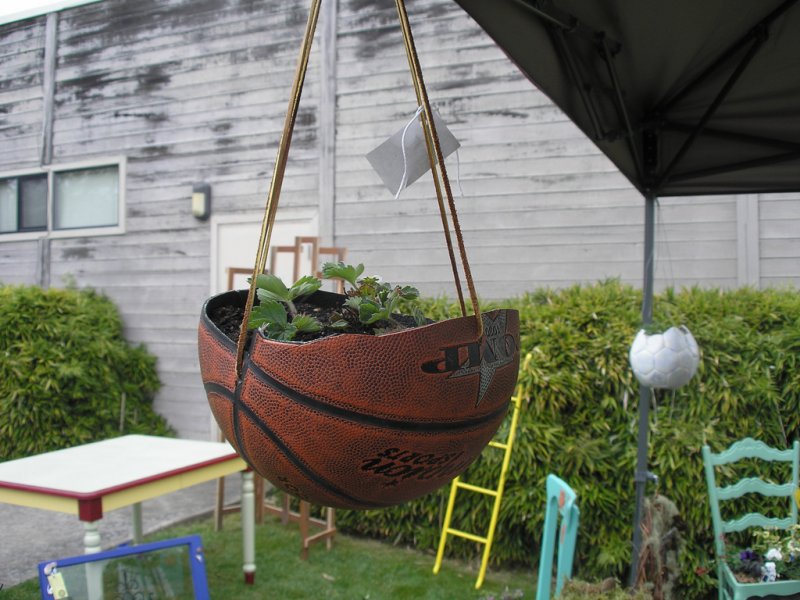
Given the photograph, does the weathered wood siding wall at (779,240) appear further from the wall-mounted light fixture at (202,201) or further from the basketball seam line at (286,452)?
the wall-mounted light fixture at (202,201)

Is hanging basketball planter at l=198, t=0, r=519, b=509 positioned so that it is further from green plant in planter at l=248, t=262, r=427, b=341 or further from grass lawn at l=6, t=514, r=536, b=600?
grass lawn at l=6, t=514, r=536, b=600

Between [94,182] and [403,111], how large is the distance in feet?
11.0

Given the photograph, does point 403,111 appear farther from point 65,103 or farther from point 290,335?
point 290,335

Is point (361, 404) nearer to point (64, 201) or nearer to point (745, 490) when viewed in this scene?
point (745, 490)

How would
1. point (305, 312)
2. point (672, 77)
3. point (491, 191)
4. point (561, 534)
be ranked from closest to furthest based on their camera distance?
point (305, 312), point (672, 77), point (561, 534), point (491, 191)

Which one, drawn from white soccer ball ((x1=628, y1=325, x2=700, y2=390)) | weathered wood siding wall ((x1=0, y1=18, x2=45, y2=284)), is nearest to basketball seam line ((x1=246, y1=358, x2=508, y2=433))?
white soccer ball ((x1=628, y1=325, x2=700, y2=390))

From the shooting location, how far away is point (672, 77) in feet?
7.18

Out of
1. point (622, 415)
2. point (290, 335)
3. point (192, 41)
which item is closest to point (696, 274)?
point (622, 415)

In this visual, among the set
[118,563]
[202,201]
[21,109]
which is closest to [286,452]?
[118,563]

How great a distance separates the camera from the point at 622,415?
12.7 feet

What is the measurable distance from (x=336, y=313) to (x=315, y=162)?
4733mm

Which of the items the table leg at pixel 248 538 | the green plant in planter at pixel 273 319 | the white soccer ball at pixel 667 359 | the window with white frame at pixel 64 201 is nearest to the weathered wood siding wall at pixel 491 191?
the white soccer ball at pixel 667 359

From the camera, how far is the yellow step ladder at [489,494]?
383 centimetres

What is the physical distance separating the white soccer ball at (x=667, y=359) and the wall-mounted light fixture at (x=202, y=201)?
433cm
